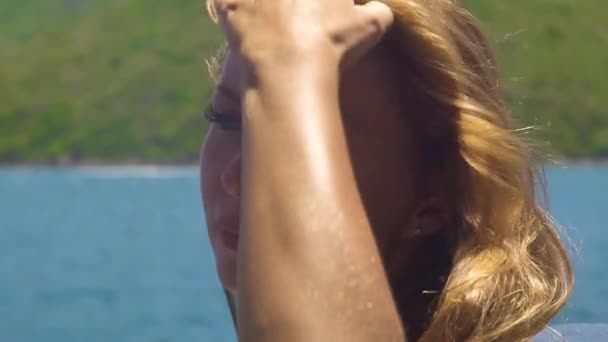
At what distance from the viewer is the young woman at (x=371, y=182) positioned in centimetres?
129

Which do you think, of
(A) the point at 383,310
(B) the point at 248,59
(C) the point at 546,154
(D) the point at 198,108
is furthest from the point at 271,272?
(D) the point at 198,108

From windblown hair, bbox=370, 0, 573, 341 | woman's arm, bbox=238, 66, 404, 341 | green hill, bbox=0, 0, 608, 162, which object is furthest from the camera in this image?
green hill, bbox=0, 0, 608, 162

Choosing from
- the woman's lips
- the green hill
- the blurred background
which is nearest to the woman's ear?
the woman's lips

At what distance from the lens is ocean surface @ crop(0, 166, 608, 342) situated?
783cm

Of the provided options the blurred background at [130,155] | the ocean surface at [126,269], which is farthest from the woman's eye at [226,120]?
the blurred background at [130,155]

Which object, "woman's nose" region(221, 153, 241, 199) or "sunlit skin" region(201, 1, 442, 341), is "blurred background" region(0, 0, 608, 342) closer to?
"woman's nose" region(221, 153, 241, 199)

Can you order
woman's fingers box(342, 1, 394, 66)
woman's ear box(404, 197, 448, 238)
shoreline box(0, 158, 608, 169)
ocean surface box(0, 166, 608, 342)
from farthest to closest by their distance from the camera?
1. shoreline box(0, 158, 608, 169)
2. ocean surface box(0, 166, 608, 342)
3. woman's ear box(404, 197, 448, 238)
4. woman's fingers box(342, 1, 394, 66)

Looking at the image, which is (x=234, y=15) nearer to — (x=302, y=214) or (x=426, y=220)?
(x=302, y=214)

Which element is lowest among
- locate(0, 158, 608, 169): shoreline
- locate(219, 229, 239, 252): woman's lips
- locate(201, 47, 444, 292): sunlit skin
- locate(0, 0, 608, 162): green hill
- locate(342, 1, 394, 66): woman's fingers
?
locate(0, 158, 608, 169): shoreline

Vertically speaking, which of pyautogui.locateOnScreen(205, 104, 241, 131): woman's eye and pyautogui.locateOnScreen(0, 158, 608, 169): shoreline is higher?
pyautogui.locateOnScreen(205, 104, 241, 131): woman's eye

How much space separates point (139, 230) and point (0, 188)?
3365cm

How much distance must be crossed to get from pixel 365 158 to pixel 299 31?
0.28 meters

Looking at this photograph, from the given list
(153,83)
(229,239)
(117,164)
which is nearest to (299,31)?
(229,239)

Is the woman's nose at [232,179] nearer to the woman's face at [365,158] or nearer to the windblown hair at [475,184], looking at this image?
the woman's face at [365,158]
